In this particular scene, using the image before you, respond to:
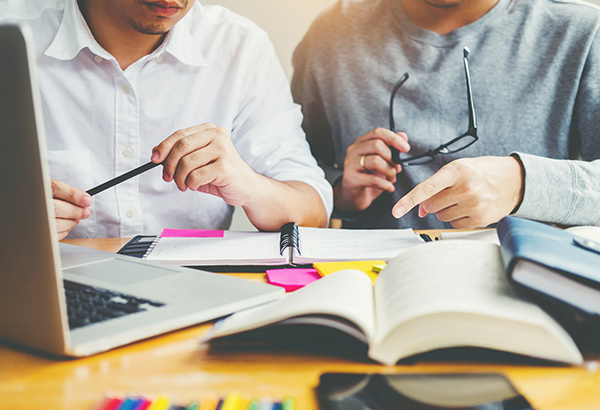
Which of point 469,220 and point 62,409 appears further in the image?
point 469,220

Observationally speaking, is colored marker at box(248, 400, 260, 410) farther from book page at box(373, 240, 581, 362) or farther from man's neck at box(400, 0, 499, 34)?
man's neck at box(400, 0, 499, 34)

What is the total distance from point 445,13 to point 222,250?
0.87m

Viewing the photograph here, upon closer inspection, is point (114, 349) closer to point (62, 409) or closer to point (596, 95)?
point (62, 409)

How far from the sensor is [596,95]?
118 centimetres

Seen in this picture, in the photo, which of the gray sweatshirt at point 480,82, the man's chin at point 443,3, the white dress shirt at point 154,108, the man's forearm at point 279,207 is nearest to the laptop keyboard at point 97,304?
the man's forearm at point 279,207

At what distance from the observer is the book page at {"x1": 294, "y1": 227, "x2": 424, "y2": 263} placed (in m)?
0.73

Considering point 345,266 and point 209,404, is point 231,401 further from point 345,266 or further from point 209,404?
point 345,266

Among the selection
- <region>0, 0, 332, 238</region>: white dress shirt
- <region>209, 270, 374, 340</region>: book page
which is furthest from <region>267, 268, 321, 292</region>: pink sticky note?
<region>0, 0, 332, 238</region>: white dress shirt

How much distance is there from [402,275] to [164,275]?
0.90 feet

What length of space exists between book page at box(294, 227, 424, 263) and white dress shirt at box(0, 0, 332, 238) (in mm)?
254

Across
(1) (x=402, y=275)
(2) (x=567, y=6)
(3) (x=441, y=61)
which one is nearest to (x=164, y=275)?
(1) (x=402, y=275)

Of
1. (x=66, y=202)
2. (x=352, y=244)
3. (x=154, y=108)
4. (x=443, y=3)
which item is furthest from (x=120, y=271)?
(x=443, y=3)

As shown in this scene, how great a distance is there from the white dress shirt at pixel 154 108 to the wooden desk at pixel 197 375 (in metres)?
0.71

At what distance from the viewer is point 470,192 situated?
2.69 feet
